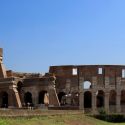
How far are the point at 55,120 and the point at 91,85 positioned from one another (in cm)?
1940

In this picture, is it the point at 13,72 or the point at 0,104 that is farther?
the point at 13,72

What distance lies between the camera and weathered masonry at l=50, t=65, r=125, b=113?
182 feet

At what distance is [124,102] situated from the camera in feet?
188

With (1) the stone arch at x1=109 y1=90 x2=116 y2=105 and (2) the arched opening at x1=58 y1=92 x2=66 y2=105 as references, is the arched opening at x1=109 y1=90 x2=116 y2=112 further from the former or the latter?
(2) the arched opening at x1=58 y1=92 x2=66 y2=105

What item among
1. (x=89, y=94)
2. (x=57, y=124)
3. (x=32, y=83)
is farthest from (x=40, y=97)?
(x=57, y=124)

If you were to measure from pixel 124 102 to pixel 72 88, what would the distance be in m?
7.01

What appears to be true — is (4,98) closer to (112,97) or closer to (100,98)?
(100,98)

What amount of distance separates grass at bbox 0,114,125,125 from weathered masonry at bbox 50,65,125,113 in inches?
451

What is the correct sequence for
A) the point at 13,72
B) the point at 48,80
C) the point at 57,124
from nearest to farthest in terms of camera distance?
the point at 57,124, the point at 48,80, the point at 13,72

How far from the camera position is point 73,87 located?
56.1 meters

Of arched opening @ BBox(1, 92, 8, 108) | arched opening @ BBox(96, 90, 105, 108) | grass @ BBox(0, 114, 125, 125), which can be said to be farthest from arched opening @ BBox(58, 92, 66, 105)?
grass @ BBox(0, 114, 125, 125)

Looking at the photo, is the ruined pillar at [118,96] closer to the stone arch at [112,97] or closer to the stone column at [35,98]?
the stone arch at [112,97]

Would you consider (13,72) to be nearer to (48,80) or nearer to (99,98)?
(48,80)

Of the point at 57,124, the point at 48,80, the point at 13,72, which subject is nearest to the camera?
the point at 57,124
